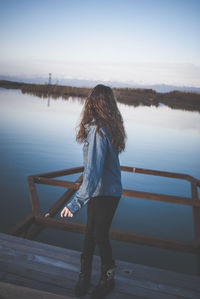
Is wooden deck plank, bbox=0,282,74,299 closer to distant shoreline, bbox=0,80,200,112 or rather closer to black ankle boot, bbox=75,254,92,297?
black ankle boot, bbox=75,254,92,297

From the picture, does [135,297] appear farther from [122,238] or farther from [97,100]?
[97,100]

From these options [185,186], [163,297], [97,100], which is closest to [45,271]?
[163,297]

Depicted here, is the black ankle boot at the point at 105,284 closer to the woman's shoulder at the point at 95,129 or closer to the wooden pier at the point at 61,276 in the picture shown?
the wooden pier at the point at 61,276

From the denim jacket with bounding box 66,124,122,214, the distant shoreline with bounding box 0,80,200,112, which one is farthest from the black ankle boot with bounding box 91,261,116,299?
the distant shoreline with bounding box 0,80,200,112

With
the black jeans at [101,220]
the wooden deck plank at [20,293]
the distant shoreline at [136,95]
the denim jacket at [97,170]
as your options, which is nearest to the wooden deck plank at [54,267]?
the black jeans at [101,220]

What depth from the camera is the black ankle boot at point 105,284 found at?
180 cm

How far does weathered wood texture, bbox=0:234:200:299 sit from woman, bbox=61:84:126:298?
154 millimetres

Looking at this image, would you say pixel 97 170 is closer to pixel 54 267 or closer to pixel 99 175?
pixel 99 175

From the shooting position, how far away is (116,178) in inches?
71.4

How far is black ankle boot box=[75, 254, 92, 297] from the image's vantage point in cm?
182

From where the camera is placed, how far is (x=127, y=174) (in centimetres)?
760

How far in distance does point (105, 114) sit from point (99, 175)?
45 cm

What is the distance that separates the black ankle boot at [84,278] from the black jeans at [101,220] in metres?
0.11

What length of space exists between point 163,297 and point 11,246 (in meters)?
1.46
